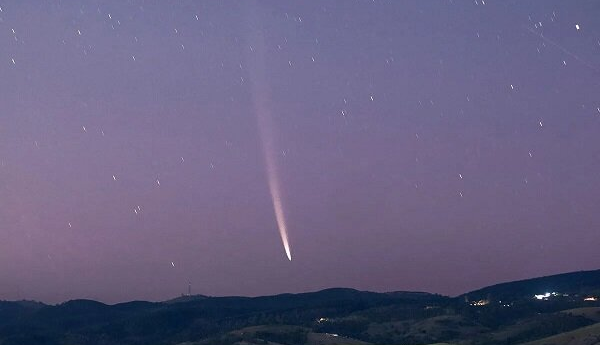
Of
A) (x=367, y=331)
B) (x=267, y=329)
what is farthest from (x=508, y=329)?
(x=267, y=329)

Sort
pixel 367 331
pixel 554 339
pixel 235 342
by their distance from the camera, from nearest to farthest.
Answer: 1. pixel 554 339
2. pixel 235 342
3. pixel 367 331

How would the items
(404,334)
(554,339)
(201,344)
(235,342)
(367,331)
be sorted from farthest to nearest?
(367,331)
(404,334)
(201,344)
(235,342)
(554,339)

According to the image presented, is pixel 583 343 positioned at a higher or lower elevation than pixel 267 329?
lower

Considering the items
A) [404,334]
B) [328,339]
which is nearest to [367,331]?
[404,334]

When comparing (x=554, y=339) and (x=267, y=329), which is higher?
(x=267, y=329)

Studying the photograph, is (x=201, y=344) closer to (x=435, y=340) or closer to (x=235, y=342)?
(x=235, y=342)

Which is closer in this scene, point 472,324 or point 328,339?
point 328,339

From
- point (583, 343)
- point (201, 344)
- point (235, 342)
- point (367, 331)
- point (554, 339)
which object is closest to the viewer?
point (583, 343)

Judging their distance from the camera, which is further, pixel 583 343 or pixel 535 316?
pixel 535 316

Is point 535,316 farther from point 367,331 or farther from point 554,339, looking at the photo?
point 554,339
